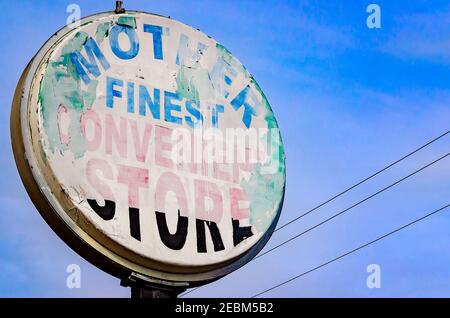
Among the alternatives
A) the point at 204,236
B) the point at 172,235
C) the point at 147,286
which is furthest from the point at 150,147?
the point at 147,286

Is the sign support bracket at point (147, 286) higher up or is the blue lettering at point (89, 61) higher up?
the blue lettering at point (89, 61)

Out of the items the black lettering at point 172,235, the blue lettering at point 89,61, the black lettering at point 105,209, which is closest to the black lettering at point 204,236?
the black lettering at point 172,235

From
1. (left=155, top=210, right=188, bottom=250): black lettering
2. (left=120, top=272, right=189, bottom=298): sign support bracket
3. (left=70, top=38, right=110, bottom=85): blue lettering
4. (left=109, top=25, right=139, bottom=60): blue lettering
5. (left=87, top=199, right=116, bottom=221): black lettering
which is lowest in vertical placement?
(left=120, top=272, right=189, bottom=298): sign support bracket

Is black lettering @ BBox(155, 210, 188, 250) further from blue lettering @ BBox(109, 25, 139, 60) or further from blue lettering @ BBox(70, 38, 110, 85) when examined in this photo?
blue lettering @ BBox(109, 25, 139, 60)

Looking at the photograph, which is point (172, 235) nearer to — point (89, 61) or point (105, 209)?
point (105, 209)

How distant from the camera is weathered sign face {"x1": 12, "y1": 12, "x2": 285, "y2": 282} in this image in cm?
1262

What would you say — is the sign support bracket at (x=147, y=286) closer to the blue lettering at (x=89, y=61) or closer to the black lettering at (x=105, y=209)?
the black lettering at (x=105, y=209)

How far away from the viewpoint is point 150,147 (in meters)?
13.5

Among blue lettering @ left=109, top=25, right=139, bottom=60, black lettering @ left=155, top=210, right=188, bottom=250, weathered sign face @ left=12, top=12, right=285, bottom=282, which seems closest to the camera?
weathered sign face @ left=12, top=12, right=285, bottom=282

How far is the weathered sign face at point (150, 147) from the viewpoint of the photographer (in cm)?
1262

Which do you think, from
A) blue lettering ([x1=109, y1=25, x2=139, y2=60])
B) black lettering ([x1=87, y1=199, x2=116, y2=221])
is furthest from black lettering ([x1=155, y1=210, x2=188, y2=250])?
blue lettering ([x1=109, y1=25, x2=139, y2=60])

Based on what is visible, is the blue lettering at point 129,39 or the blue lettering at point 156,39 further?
the blue lettering at point 156,39

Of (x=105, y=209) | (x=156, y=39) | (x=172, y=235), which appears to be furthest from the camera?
(x=156, y=39)
